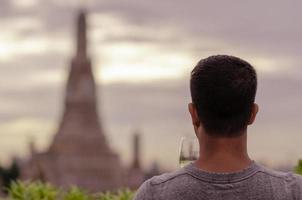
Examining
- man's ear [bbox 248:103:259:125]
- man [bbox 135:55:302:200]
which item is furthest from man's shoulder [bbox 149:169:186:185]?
man's ear [bbox 248:103:259:125]

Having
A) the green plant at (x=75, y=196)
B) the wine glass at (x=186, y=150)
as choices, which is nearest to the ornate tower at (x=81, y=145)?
the green plant at (x=75, y=196)

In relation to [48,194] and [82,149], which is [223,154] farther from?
[82,149]

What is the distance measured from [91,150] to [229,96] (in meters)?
47.6

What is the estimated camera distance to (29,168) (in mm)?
46938

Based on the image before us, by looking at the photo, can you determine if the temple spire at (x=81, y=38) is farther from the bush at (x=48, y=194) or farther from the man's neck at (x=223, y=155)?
the man's neck at (x=223, y=155)

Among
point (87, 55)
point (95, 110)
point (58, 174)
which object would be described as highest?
point (87, 55)

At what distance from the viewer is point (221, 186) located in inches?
97.9

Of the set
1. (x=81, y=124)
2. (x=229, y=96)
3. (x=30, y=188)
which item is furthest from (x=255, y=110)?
(x=81, y=124)

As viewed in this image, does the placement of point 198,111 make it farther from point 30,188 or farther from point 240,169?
point 30,188

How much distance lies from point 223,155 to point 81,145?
157 feet

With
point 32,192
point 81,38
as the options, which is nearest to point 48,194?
point 32,192

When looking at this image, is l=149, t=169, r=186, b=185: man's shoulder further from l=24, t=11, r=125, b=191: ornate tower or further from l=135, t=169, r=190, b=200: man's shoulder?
l=24, t=11, r=125, b=191: ornate tower

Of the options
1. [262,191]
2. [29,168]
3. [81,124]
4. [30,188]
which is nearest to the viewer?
[262,191]

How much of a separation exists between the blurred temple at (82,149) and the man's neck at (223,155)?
45.1 metres
